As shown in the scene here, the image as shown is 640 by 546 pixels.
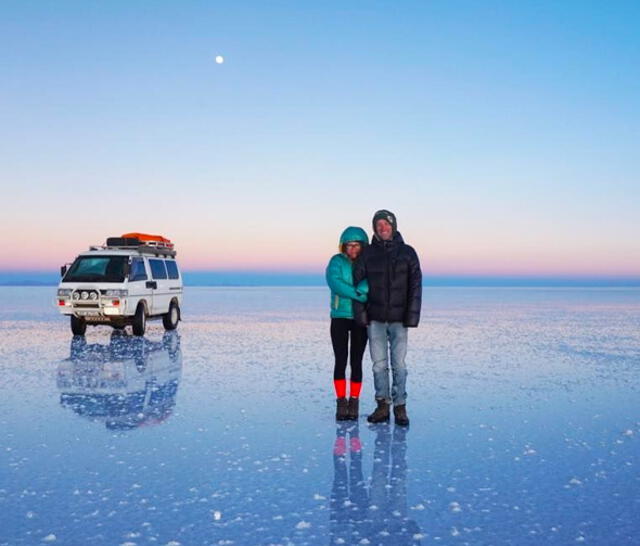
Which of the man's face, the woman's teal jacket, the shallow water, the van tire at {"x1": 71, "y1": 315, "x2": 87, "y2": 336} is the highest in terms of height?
the man's face

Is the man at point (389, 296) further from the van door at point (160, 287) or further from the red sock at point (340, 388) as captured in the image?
the van door at point (160, 287)

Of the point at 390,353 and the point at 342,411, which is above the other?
the point at 390,353

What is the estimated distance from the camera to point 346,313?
7566 mm

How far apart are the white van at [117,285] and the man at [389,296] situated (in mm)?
10900

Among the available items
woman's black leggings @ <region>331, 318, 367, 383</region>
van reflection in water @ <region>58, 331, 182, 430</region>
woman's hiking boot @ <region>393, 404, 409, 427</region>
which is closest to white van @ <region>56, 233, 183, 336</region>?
van reflection in water @ <region>58, 331, 182, 430</region>

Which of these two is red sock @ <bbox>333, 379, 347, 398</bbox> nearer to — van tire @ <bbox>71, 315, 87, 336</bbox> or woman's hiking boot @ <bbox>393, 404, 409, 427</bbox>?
woman's hiking boot @ <bbox>393, 404, 409, 427</bbox>

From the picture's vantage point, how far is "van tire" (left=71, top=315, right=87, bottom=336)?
17453 mm

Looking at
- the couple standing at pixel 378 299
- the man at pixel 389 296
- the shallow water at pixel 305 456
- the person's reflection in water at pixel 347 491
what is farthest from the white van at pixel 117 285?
the person's reflection in water at pixel 347 491

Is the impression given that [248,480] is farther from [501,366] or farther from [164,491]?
[501,366]

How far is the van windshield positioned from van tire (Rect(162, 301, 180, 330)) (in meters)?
2.91

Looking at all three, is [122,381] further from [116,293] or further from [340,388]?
[116,293]

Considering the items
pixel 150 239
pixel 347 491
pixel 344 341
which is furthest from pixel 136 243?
pixel 347 491

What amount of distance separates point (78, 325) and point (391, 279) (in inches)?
504

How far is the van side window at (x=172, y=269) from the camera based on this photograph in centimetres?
2042
